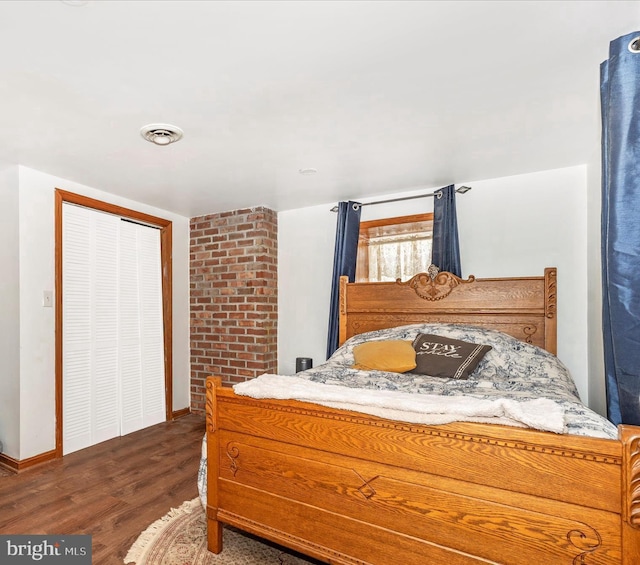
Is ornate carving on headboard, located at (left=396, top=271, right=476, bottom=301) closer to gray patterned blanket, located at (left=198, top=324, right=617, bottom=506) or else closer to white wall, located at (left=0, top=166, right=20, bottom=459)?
gray patterned blanket, located at (left=198, top=324, right=617, bottom=506)

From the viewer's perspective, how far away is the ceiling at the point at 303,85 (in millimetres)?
1318

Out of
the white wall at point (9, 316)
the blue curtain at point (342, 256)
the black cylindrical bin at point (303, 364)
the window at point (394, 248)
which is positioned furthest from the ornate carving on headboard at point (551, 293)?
the white wall at point (9, 316)

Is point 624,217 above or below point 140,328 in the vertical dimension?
above

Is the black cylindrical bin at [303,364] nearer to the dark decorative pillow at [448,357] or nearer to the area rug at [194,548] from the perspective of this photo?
the dark decorative pillow at [448,357]

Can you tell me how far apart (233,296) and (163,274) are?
75 cm

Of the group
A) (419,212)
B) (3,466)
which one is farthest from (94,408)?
(419,212)

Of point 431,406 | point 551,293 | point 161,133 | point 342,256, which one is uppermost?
point 161,133

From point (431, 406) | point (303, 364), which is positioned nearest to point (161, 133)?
point (431, 406)

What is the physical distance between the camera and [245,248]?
3912 mm

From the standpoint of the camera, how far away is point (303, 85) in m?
1.73

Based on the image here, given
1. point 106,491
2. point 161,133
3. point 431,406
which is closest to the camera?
point 431,406

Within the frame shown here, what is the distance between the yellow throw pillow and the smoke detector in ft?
5.89

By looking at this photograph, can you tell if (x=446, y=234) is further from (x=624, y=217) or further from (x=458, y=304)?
(x=624, y=217)

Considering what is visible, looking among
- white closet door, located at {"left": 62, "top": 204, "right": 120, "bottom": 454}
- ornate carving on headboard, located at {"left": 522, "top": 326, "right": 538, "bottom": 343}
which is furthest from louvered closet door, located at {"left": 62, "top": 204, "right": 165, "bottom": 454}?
ornate carving on headboard, located at {"left": 522, "top": 326, "right": 538, "bottom": 343}
